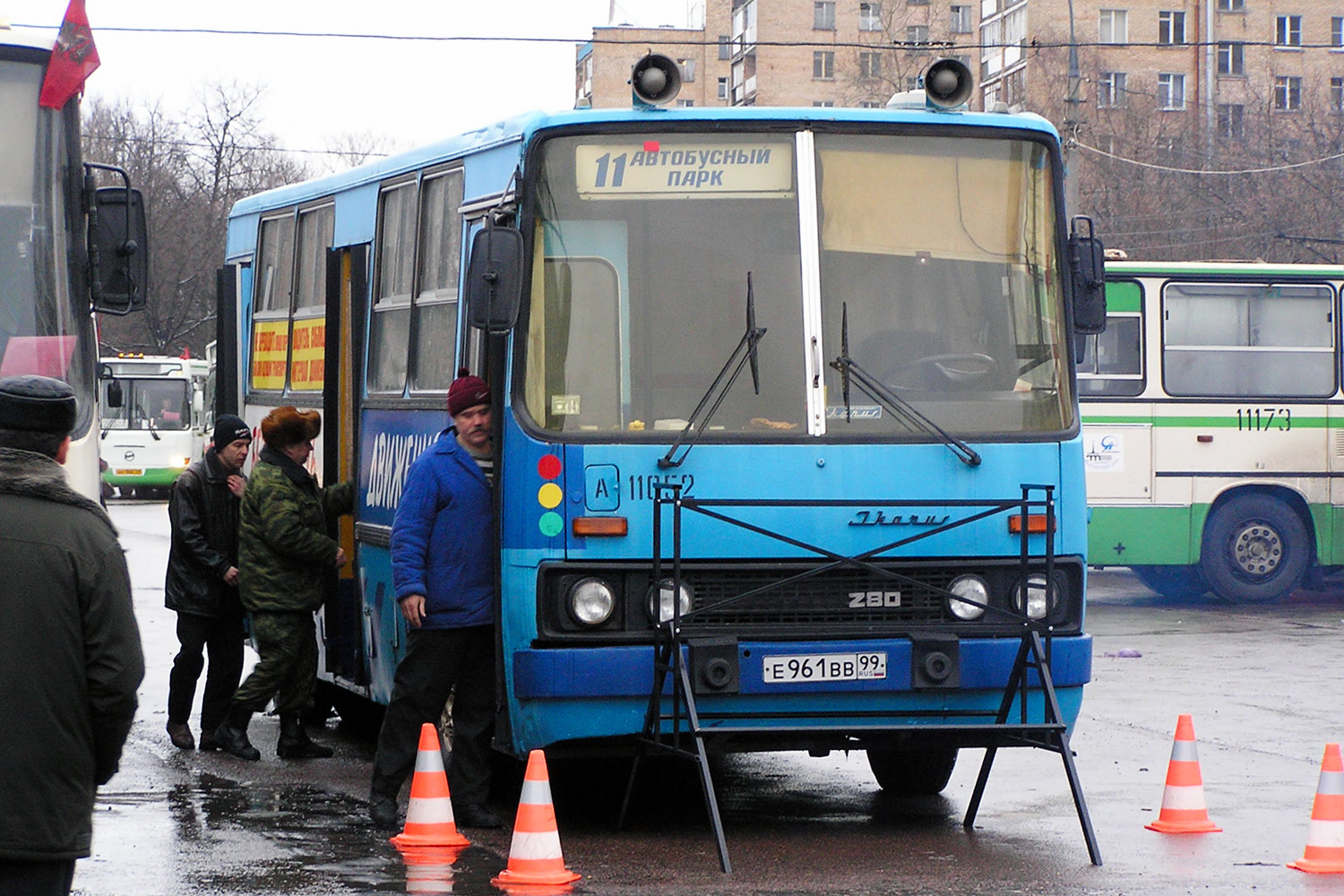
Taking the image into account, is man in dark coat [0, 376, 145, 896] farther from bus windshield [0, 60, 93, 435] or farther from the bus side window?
the bus side window

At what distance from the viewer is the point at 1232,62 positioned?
78188 mm

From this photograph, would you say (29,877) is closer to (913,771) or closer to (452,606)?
(452,606)

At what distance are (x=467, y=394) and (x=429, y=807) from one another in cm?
159

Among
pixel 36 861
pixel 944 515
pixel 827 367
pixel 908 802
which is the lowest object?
pixel 908 802

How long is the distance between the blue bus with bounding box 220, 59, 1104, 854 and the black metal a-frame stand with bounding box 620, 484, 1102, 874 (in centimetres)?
2

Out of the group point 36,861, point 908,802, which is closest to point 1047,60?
point 908,802

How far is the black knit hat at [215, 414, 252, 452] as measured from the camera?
11.0m

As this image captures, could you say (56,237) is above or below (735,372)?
above

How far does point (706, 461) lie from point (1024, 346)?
56.1 inches

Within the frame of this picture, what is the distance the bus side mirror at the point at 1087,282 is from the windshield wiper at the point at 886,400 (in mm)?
817

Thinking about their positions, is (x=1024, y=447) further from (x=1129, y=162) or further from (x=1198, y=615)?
(x=1129, y=162)

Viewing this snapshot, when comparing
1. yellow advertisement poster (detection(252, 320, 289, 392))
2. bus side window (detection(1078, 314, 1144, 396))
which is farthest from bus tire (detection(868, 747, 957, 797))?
bus side window (detection(1078, 314, 1144, 396))

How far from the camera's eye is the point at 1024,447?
846cm

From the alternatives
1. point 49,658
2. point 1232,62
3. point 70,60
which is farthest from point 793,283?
point 1232,62
